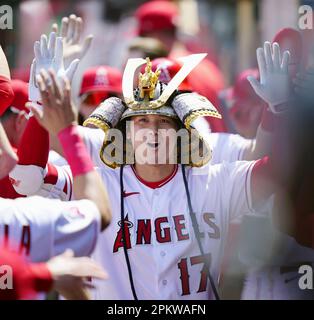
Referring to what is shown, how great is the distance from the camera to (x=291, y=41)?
3574mm

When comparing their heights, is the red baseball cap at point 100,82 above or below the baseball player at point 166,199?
above

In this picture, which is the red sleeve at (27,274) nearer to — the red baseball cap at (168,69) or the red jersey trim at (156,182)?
the red jersey trim at (156,182)

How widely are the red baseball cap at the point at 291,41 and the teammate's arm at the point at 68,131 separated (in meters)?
1.31

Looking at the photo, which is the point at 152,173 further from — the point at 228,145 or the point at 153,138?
the point at 228,145

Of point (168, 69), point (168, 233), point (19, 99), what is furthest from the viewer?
point (168, 69)

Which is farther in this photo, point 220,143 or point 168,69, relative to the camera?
point 168,69

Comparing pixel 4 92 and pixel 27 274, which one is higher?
pixel 4 92

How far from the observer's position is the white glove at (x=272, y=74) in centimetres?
311

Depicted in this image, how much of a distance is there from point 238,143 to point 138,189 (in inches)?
26.9

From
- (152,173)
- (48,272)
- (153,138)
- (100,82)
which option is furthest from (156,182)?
(100,82)

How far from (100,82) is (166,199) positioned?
4.28 ft

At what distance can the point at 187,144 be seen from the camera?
124 inches

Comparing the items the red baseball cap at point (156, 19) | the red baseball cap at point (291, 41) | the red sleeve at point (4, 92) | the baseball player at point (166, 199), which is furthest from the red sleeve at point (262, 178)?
the red baseball cap at point (156, 19)
